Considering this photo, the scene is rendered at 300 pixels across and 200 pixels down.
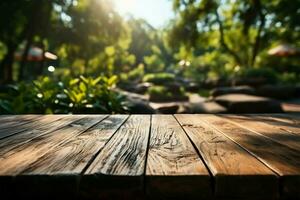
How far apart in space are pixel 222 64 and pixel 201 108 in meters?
28.0

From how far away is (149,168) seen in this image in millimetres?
1133

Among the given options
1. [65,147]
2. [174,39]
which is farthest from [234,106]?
[174,39]

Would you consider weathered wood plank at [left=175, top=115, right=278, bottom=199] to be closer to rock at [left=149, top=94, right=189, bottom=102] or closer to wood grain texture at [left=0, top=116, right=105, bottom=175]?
wood grain texture at [left=0, top=116, right=105, bottom=175]

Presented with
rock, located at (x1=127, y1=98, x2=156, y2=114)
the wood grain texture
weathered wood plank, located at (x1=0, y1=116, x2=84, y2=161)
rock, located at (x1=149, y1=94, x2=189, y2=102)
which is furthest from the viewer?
rock, located at (x1=149, y1=94, x2=189, y2=102)

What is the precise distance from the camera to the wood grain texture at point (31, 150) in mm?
1146

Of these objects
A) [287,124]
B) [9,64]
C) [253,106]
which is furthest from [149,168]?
Answer: [9,64]

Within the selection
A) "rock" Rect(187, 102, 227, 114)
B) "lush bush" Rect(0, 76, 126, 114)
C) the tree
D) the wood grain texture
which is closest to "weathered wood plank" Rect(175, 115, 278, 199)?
the wood grain texture

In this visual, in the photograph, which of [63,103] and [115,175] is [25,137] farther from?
[63,103]

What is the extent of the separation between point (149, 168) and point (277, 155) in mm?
582

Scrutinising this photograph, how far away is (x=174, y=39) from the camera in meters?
28.0

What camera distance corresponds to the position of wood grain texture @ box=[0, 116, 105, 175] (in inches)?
45.1
